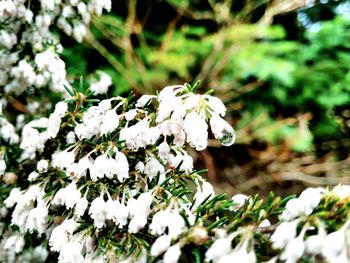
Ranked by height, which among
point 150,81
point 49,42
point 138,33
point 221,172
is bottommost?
point 221,172

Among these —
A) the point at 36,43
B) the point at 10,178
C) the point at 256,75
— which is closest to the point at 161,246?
the point at 10,178

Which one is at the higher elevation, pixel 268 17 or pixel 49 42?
pixel 49 42

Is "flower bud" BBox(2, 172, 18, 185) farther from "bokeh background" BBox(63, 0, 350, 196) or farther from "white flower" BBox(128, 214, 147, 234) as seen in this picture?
"bokeh background" BBox(63, 0, 350, 196)

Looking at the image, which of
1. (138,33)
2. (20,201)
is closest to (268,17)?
(138,33)

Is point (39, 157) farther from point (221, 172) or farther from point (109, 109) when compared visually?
point (221, 172)

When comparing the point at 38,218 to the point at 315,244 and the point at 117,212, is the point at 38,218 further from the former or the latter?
the point at 315,244

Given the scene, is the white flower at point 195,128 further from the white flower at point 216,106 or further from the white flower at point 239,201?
the white flower at point 239,201

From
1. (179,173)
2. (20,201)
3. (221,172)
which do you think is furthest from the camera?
(221,172)
